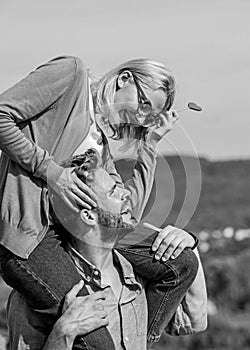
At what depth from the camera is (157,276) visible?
3.79m

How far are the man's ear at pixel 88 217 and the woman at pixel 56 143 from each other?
0.09 feet

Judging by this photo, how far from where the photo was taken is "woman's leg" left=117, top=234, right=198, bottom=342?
148 inches

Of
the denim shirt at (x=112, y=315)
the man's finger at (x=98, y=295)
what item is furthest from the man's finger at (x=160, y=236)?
the man's finger at (x=98, y=295)

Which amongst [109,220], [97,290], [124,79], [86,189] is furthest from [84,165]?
[97,290]

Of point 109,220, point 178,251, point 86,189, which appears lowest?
point 178,251

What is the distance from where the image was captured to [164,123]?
3.78 m

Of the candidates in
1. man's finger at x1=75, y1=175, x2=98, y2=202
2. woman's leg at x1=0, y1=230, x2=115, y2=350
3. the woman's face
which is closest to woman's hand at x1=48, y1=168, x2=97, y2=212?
man's finger at x1=75, y1=175, x2=98, y2=202

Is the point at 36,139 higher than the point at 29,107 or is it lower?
lower

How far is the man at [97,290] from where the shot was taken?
3650 mm

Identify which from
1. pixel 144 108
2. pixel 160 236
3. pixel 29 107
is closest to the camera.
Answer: pixel 29 107

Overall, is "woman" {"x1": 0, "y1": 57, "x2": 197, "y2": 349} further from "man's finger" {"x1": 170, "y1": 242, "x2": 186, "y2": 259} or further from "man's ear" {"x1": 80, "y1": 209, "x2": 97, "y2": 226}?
"man's finger" {"x1": 170, "y1": 242, "x2": 186, "y2": 259}

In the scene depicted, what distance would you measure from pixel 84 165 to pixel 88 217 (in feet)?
0.50

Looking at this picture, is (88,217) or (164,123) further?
(164,123)

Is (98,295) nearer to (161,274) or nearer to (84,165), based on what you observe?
(161,274)
